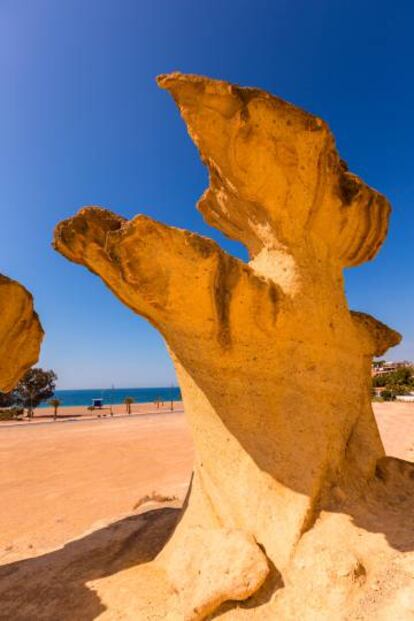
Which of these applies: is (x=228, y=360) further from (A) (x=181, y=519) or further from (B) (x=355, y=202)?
(B) (x=355, y=202)

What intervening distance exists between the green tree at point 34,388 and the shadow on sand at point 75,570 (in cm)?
3413

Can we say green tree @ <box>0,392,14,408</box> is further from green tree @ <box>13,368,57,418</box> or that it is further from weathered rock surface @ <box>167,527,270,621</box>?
weathered rock surface @ <box>167,527,270,621</box>

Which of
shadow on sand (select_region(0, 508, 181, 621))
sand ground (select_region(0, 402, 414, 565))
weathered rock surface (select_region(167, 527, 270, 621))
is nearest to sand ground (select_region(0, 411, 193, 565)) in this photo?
sand ground (select_region(0, 402, 414, 565))

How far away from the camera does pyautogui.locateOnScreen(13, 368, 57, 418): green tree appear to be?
36.0 meters

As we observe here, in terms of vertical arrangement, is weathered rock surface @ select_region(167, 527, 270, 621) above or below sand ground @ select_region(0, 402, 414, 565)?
above

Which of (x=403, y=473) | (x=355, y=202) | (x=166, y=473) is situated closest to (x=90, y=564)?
(x=403, y=473)

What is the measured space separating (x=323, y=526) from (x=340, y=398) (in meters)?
1.09

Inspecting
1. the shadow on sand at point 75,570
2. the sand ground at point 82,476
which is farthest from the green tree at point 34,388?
the shadow on sand at point 75,570

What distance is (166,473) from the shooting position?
9867mm

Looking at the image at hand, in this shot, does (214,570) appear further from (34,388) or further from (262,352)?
(34,388)

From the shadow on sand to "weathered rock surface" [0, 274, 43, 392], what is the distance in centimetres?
200

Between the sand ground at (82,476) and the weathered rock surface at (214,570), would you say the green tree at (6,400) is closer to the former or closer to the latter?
the sand ground at (82,476)

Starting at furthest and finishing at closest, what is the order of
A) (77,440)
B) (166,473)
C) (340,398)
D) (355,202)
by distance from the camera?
(77,440) → (166,473) → (355,202) → (340,398)

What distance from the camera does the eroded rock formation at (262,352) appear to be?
8.82 ft
